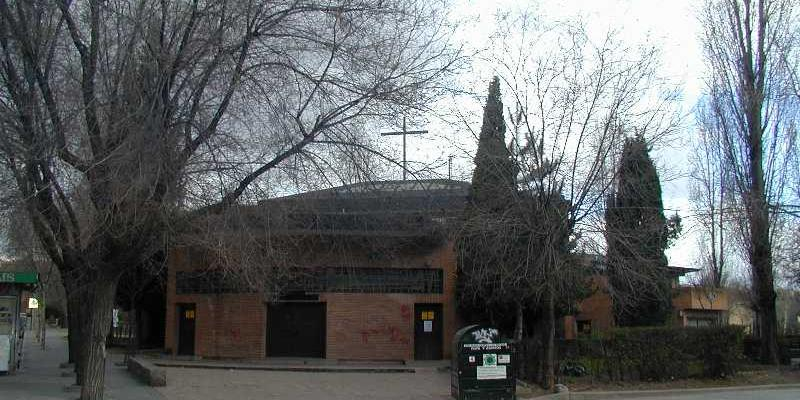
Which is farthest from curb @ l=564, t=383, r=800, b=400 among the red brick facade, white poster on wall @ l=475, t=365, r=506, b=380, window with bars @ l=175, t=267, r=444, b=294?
window with bars @ l=175, t=267, r=444, b=294

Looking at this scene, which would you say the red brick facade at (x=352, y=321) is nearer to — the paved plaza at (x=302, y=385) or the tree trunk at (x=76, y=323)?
the paved plaza at (x=302, y=385)

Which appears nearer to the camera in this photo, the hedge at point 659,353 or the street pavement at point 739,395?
the street pavement at point 739,395

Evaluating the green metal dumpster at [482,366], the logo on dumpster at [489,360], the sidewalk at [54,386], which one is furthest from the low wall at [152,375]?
the logo on dumpster at [489,360]

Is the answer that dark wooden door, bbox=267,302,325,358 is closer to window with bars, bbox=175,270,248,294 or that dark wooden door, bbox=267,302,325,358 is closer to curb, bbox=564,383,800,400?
window with bars, bbox=175,270,248,294

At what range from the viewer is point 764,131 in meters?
27.3

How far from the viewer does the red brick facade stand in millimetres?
26609

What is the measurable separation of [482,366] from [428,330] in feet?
42.5

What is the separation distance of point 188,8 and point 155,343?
83.4ft

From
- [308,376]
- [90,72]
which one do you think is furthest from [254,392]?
[90,72]

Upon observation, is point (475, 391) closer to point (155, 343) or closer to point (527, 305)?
point (527, 305)

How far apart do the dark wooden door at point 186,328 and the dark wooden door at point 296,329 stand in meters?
3.74

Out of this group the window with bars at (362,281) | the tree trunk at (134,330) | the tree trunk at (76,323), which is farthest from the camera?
the tree trunk at (134,330)

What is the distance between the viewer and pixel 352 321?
26.7 metres

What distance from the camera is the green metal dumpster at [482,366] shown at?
14383 mm
